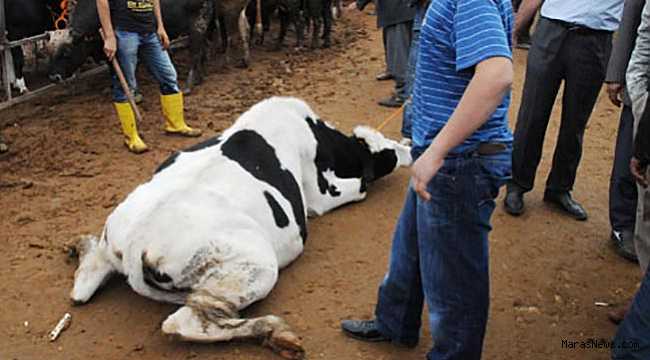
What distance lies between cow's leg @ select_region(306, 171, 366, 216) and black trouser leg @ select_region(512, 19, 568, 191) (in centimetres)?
118

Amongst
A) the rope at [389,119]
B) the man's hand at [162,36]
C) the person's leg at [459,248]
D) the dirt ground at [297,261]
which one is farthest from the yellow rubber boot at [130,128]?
the person's leg at [459,248]

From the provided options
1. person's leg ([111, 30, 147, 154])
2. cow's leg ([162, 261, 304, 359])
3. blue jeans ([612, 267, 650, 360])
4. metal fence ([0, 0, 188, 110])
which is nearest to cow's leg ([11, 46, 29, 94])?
metal fence ([0, 0, 188, 110])

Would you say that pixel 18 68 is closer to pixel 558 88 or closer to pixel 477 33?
pixel 558 88

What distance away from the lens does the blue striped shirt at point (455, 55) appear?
250 centimetres

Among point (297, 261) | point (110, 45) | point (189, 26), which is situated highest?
point (110, 45)

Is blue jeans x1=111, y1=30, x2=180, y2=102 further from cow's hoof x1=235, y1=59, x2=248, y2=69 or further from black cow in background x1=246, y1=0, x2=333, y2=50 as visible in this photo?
black cow in background x1=246, y1=0, x2=333, y2=50

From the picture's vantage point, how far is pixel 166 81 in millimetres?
6684

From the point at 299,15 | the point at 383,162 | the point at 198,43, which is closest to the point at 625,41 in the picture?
the point at 383,162

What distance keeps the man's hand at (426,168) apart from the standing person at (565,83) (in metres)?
2.61

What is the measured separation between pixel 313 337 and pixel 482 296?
1.17 m

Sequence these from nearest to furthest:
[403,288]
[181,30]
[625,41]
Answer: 1. [403,288]
2. [625,41]
3. [181,30]

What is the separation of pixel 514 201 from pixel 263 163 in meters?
2.02

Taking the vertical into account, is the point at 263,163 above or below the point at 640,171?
below

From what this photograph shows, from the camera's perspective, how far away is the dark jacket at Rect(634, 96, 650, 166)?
3037 millimetres
